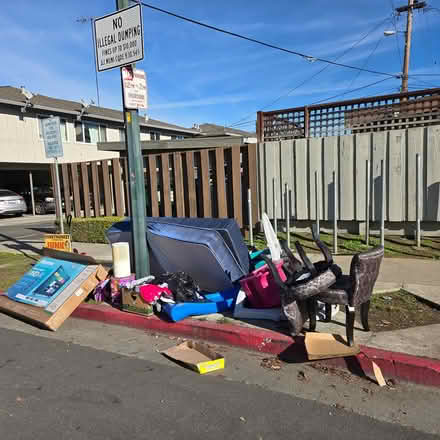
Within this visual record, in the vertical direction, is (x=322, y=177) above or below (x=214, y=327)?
above

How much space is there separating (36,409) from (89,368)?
2.46ft

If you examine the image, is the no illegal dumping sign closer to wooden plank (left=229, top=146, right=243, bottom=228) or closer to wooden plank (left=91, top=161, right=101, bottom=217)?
wooden plank (left=229, top=146, right=243, bottom=228)

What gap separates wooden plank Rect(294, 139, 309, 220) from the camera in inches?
350

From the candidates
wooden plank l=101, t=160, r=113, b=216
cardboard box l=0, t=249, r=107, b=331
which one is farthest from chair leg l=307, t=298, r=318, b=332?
wooden plank l=101, t=160, r=113, b=216

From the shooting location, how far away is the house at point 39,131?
21.0 meters

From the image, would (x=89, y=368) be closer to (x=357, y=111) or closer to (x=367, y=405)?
(x=367, y=405)

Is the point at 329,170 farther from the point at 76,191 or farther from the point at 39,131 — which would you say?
the point at 39,131

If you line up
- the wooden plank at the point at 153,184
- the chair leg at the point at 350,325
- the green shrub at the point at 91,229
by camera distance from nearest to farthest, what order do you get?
the chair leg at the point at 350,325
the green shrub at the point at 91,229
the wooden plank at the point at 153,184

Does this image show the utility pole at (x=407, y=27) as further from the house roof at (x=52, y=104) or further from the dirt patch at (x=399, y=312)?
the dirt patch at (x=399, y=312)

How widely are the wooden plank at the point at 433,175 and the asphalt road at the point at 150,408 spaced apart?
605cm

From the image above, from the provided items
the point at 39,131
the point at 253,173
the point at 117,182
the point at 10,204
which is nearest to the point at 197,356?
the point at 253,173

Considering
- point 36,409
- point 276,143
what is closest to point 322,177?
point 276,143

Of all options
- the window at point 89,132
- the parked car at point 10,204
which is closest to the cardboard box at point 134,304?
the parked car at point 10,204

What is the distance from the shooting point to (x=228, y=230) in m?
5.33
